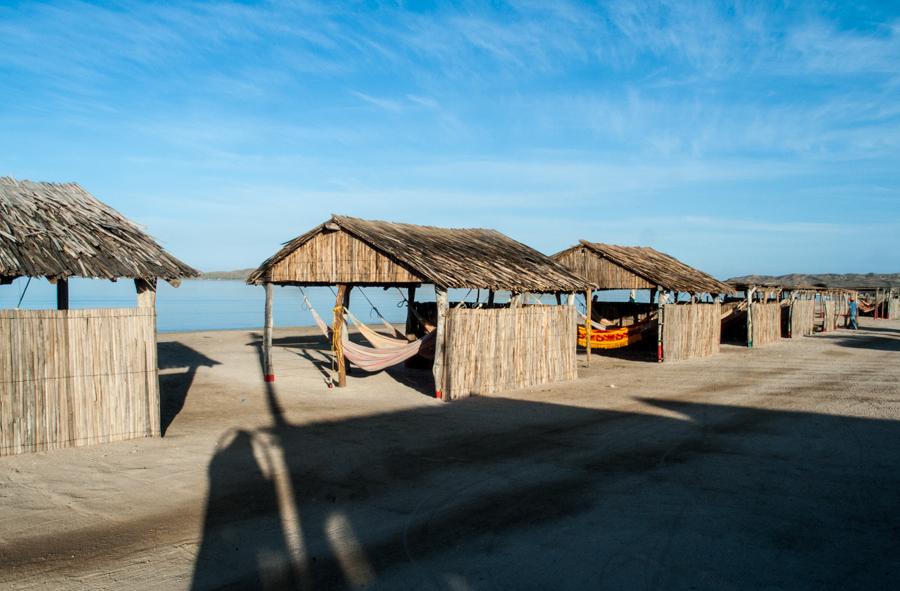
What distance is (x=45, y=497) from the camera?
6.26 meters

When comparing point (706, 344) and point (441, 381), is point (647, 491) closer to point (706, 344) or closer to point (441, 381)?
point (441, 381)

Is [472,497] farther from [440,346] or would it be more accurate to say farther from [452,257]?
[452,257]

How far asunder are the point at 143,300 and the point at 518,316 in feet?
21.3

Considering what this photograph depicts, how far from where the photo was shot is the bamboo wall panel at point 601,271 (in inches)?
730

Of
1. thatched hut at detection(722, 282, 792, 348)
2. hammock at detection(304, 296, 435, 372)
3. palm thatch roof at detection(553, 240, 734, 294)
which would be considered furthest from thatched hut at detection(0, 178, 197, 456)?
thatched hut at detection(722, 282, 792, 348)

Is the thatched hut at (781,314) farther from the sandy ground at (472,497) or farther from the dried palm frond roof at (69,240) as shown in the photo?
the dried palm frond roof at (69,240)

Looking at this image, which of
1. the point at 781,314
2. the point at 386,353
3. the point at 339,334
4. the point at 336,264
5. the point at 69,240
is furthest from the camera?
the point at 781,314

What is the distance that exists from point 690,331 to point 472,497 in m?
13.7

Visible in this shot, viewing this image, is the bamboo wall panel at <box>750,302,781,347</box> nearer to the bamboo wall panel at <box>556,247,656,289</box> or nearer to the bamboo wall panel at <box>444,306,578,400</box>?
the bamboo wall panel at <box>556,247,656,289</box>

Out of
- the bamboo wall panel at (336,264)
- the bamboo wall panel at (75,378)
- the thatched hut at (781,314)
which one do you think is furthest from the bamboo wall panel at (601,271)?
the bamboo wall panel at (75,378)

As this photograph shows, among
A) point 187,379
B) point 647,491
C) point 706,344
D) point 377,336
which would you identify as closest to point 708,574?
point 647,491

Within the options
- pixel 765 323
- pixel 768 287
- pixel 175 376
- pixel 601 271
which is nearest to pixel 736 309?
pixel 765 323

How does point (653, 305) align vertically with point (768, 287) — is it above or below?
below

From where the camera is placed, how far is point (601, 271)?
19.3 metres
